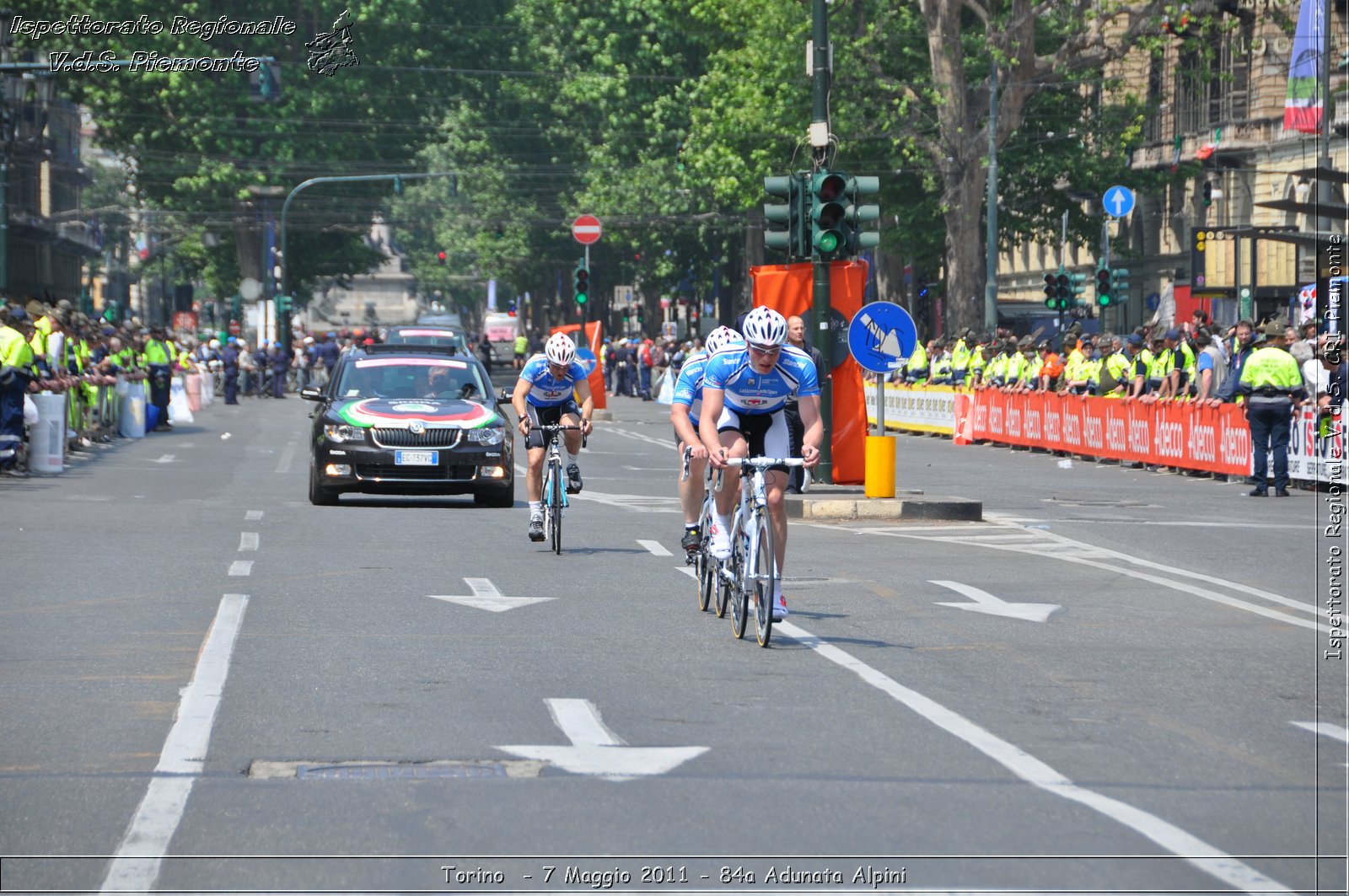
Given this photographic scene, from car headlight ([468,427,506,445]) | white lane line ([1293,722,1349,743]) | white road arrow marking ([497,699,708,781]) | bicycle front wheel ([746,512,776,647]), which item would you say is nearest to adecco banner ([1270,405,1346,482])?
car headlight ([468,427,506,445])

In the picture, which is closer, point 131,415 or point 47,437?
point 47,437

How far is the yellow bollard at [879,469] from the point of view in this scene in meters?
21.4

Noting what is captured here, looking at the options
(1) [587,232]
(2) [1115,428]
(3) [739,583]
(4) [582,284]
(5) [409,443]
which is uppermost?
(1) [587,232]

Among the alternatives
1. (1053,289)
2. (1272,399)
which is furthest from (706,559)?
(1053,289)

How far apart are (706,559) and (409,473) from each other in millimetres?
8098

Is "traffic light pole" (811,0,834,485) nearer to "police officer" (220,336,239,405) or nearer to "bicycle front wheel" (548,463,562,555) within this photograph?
"bicycle front wheel" (548,463,562,555)

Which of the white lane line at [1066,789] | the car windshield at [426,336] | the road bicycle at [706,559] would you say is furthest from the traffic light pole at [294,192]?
the white lane line at [1066,789]

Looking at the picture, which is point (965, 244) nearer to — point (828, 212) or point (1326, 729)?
point (828, 212)

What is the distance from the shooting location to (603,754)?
322 inches

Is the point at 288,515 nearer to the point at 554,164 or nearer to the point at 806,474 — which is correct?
the point at 806,474

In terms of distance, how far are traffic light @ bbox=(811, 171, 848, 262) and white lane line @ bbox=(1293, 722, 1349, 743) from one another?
12803 mm

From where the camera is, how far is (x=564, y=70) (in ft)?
242

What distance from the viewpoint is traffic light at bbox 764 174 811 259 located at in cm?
2217

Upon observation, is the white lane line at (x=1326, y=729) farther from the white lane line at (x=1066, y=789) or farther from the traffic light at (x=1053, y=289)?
the traffic light at (x=1053, y=289)
